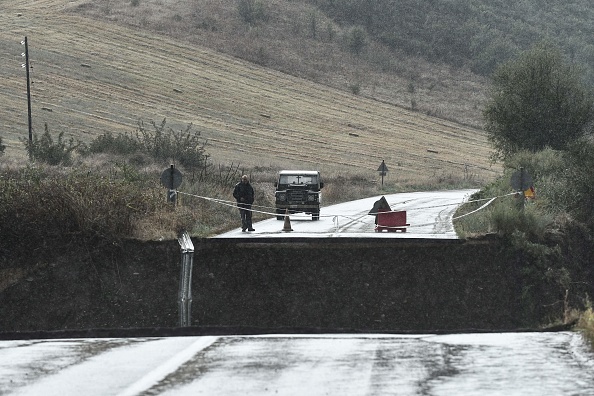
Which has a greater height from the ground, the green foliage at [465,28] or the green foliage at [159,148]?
the green foliage at [465,28]

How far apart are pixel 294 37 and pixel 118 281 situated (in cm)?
8892

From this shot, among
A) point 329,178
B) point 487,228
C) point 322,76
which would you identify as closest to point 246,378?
point 487,228

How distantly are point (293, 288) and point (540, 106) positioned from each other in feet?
105

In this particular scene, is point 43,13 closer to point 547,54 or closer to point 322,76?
point 322,76

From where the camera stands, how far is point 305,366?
890cm

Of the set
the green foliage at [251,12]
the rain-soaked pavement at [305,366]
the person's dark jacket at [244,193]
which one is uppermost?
the green foliage at [251,12]

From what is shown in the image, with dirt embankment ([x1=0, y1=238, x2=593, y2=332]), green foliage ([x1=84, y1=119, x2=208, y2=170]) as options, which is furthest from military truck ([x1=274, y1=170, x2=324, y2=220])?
green foliage ([x1=84, y1=119, x2=208, y2=170])

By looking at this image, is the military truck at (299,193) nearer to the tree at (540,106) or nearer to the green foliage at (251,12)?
the tree at (540,106)

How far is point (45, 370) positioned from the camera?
28.8ft

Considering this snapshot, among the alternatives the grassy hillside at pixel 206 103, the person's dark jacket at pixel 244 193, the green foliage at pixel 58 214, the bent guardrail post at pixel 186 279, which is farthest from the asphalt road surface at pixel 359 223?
the grassy hillside at pixel 206 103

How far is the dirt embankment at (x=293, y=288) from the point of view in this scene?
23375 millimetres

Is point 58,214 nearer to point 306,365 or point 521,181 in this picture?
point 521,181

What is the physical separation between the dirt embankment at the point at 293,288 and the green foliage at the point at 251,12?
88.6 metres

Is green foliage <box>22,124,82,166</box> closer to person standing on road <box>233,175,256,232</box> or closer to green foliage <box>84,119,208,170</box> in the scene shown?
green foliage <box>84,119,208,170</box>
